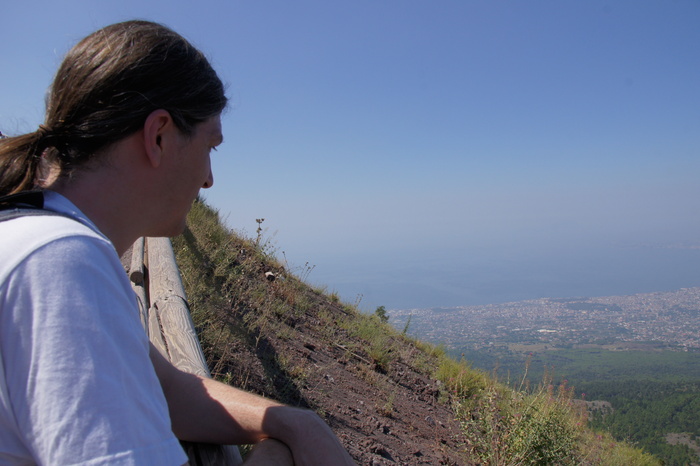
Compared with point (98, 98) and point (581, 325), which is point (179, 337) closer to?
point (98, 98)

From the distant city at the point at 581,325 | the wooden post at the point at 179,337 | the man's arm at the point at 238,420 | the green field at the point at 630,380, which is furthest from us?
the distant city at the point at 581,325

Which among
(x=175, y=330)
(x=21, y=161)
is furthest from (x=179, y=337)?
(x=21, y=161)

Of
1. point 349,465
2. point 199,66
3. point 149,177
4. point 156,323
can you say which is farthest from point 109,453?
point 156,323

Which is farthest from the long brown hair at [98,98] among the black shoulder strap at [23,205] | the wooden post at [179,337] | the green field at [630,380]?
the green field at [630,380]

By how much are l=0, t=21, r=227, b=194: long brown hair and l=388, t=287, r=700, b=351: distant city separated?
138ft

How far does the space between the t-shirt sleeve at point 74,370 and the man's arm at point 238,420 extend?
24.4 inches

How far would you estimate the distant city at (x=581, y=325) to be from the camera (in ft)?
176

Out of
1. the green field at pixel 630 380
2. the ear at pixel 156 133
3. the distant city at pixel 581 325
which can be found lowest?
the green field at pixel 630 380

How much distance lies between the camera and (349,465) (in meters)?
1.22

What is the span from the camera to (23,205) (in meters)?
0.81

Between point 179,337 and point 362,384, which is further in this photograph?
point 362,384

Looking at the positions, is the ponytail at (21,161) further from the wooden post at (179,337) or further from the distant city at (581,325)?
the distant city at (581,325)

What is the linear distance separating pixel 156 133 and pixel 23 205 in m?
0.35

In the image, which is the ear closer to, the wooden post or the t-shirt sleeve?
the t-shirt sleeve
